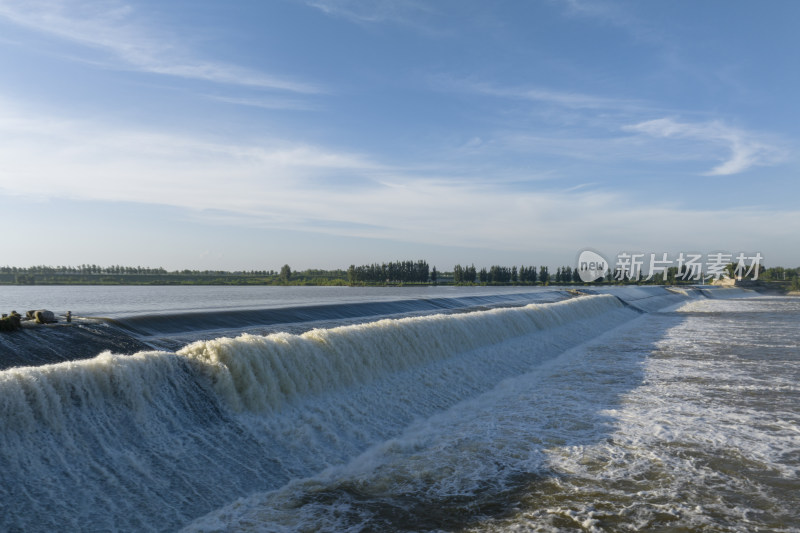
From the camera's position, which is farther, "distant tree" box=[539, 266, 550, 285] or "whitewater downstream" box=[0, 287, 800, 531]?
"distant tree" box=[539, 266, 550, 285]

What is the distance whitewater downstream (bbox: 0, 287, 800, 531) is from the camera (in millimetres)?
6930

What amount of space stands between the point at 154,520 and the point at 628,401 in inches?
444

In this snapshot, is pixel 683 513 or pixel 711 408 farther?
pixel 711 408

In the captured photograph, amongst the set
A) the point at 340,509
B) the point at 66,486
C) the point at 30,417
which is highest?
the point at 30,417

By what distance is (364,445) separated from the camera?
10008 mm

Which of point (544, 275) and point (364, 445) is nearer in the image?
point (364, 445)

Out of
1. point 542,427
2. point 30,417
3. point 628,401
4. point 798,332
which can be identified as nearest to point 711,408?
point 628,401

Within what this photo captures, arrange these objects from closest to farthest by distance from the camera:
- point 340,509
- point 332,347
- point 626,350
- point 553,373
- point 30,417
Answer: point 30,417
point 340,509
point 332,347
point 553,373
point 626,350

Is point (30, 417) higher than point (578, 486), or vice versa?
point (30, 417)

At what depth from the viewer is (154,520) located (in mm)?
6609

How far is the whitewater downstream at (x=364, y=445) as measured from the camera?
6.93 meters

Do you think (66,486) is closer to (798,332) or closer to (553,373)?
(553,373)

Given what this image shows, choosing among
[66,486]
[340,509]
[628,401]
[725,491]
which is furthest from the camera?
[628,401]

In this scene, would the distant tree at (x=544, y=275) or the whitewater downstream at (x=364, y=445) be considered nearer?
the whitewater downstream at (x=364, y=445)
